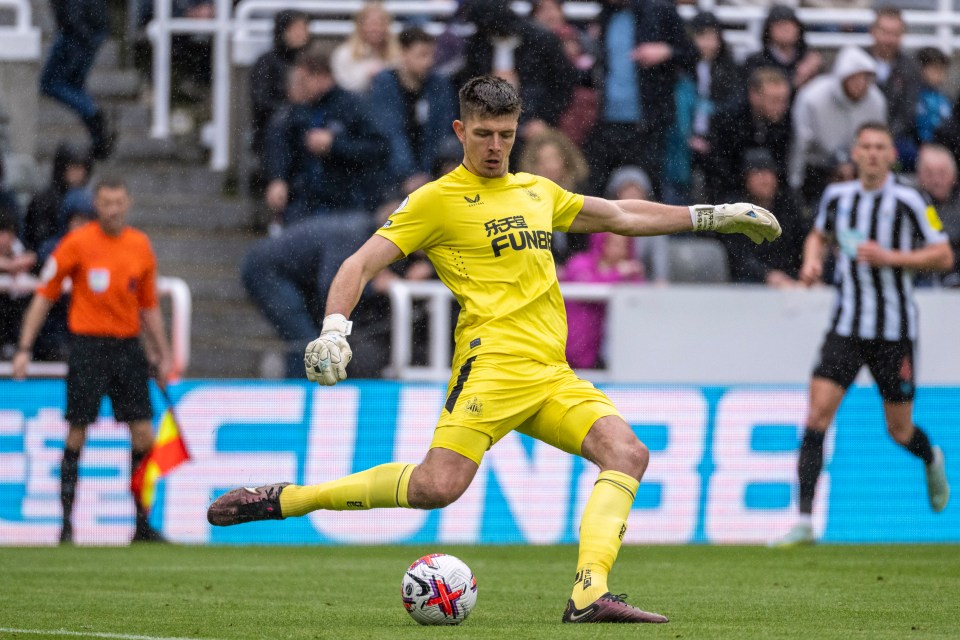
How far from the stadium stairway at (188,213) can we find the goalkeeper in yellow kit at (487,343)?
6.63 m

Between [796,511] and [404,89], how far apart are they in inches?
183

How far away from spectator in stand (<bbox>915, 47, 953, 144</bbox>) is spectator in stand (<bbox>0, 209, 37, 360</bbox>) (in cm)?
742

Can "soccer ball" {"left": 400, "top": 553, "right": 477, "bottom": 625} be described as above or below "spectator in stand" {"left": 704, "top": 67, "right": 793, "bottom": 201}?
below

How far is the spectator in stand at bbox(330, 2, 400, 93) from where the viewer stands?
14.4 m

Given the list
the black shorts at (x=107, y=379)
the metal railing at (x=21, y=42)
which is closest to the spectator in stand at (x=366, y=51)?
the metal railing at (x=21, y=42)

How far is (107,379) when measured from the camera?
11711mm

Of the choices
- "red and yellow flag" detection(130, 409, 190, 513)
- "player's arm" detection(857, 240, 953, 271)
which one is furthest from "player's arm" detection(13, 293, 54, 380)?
"player's arm" detection(857, 240, 953, 271)

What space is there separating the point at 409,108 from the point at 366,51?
2.89ft

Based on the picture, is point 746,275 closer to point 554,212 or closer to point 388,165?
point 388,165

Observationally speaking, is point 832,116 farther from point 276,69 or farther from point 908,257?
point 276,69

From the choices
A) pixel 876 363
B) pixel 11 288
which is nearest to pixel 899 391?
pixel 876 363

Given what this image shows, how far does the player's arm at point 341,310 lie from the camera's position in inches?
254

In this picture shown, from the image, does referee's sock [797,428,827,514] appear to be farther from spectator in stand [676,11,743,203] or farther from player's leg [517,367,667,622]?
player's leg [517,367,667,622]

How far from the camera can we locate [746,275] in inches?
540
